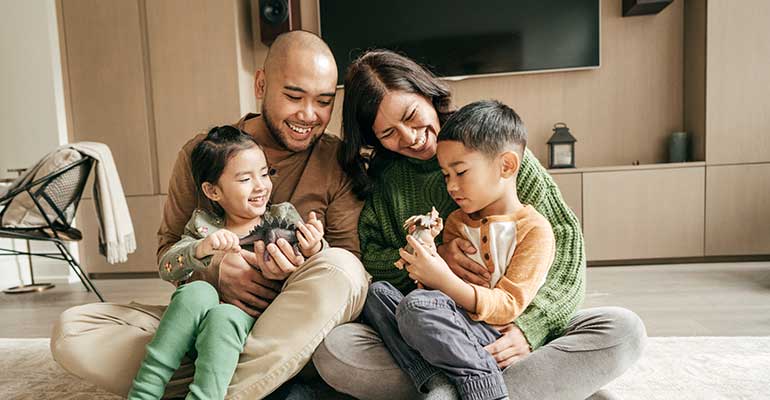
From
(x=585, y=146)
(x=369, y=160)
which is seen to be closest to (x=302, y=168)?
(x=369, y=160)

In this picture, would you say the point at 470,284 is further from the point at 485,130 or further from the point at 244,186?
the point at 244,186

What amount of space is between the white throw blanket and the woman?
174cm

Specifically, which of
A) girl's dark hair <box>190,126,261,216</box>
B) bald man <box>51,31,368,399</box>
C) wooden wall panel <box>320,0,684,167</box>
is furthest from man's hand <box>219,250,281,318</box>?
wooden wall panel <box>320,0,684,167</box>

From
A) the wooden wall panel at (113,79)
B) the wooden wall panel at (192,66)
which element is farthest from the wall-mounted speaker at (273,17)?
the wooden wall panel at (113,79)

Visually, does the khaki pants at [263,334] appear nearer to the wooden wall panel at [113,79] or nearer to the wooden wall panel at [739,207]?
the wooden wall panel at [113,79]

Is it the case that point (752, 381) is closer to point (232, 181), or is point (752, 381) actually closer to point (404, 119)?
point (404, 119)

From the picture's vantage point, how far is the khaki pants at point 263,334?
970mm

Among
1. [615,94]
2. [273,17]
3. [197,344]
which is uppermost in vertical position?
[273,17]

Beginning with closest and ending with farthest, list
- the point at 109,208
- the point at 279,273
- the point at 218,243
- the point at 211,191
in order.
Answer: the point at 218,243 < the point at 279,273 < the point at 211,191 < the point at 109,208

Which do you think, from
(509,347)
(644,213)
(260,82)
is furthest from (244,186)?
(644,213)

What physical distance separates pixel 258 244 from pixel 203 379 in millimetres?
346

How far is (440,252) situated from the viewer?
3.82 feet

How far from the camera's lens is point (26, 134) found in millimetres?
3324

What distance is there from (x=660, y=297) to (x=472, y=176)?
171 cm
